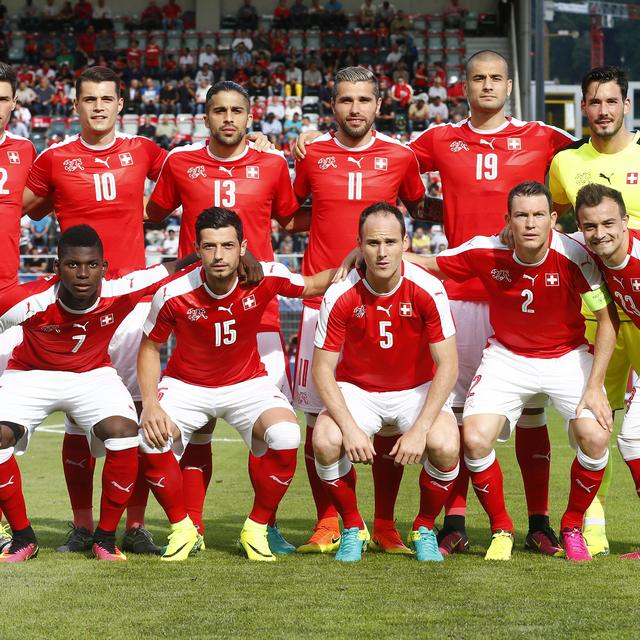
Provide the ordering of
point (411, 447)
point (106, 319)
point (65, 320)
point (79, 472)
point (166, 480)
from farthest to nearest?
point (79, 472) → point (106, 319) → point (65, 320) → point (166, 480) → point (411, 447)

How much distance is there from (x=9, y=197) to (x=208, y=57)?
20.8m

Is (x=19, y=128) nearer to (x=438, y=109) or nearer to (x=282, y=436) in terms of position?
(x=438, y=109)

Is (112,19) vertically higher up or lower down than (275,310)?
higher up

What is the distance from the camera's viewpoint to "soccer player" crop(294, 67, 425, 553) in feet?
20.5

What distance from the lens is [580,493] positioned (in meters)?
5.68

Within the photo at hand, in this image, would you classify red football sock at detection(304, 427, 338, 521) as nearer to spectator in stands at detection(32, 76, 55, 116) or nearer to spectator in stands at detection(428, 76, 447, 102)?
spectator in stands at detection(428, 76, 447, 102)

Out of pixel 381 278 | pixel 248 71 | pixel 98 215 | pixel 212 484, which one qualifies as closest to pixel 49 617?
pixel 381 278

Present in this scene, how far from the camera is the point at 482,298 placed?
6355 millimetres

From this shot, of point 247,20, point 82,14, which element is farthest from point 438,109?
point 82,14

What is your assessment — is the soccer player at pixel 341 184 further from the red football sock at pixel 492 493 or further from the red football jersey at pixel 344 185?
the red football sock at pixel 492 493

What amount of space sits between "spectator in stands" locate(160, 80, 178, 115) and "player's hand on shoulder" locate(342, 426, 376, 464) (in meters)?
20.0

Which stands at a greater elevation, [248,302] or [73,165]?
[73,165]

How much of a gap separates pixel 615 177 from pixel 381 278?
1460mm

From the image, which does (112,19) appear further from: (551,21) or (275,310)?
(275,310)
